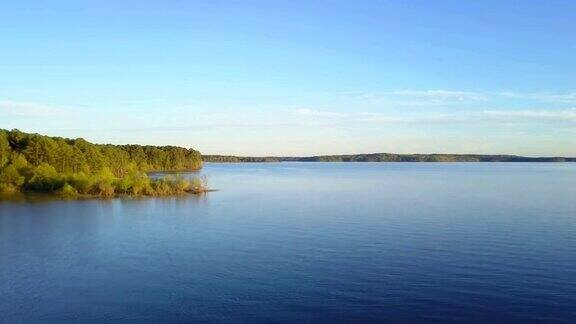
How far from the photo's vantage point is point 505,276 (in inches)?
1051

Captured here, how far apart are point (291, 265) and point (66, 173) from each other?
5711 cm

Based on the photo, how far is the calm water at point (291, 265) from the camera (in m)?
21.9

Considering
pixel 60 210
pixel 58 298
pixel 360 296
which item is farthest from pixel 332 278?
pixel 60 210

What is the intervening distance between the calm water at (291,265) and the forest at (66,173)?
16.7 m

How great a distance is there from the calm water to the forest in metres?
16.7

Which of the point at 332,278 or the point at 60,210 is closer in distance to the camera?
the point at 332,278

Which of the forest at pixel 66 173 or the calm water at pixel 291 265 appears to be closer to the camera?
the calm water at pixel 291 265

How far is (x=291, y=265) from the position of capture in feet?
96.3

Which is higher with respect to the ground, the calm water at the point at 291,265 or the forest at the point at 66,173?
the forest at the point at 66,173

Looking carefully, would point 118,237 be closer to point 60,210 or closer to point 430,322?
point 60,210

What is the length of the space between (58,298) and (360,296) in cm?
1339

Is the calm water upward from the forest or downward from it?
downward

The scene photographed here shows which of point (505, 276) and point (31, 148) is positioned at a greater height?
point (31, 148)

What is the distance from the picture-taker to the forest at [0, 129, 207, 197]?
231 feet
